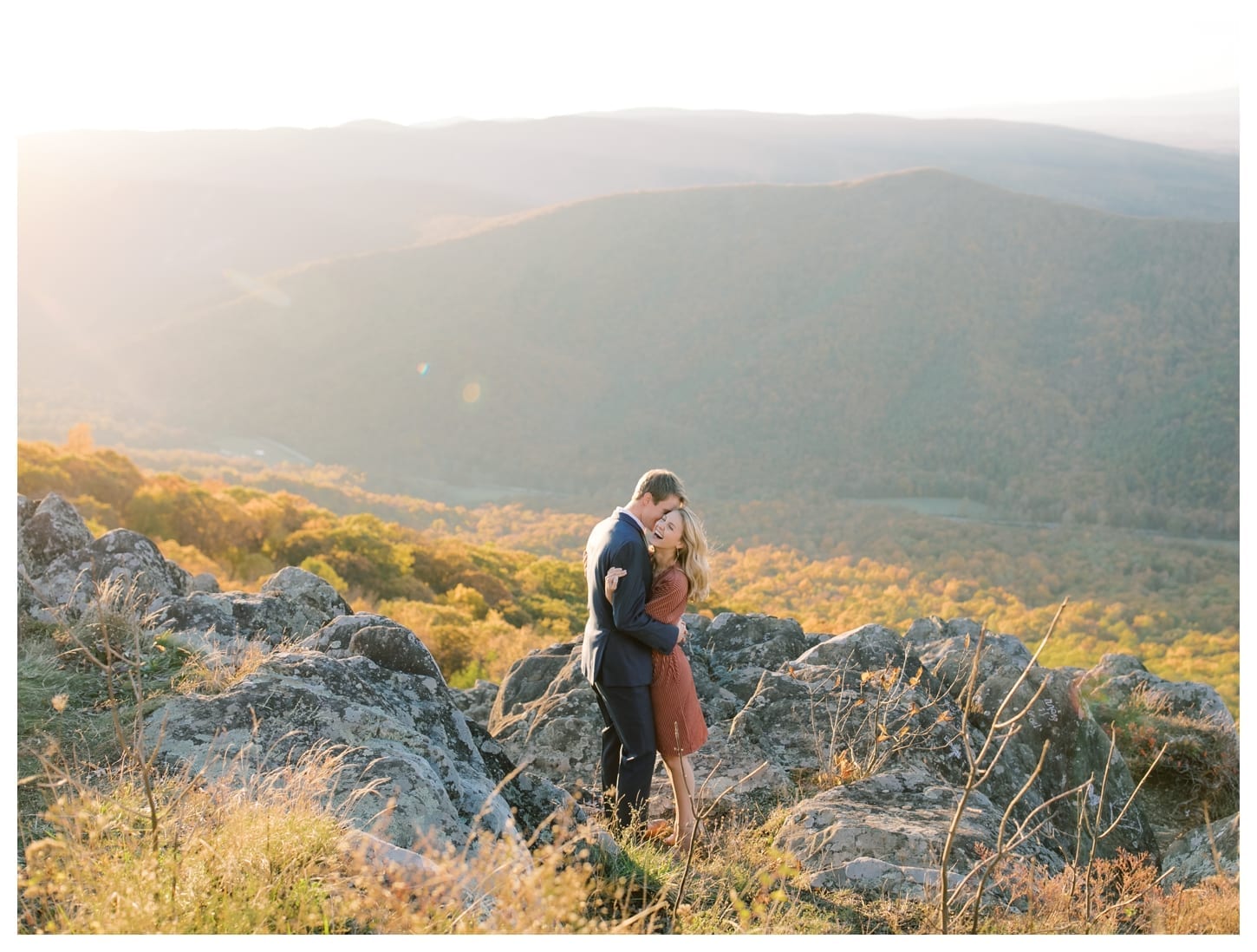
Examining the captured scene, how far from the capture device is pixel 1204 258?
59000 mm

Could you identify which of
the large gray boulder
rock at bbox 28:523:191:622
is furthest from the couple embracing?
rock at bbox 28:523:191:622

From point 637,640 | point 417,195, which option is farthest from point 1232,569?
point 417,195

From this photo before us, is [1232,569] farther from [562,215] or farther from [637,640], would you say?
[562,215]

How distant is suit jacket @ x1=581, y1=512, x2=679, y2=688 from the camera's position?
157 inches

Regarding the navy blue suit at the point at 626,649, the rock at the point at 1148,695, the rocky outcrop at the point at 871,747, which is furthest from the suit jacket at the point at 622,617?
the rock at the point at 1148,695

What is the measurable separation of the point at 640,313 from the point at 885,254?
1752cm

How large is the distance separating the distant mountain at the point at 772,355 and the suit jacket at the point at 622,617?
37.9 m

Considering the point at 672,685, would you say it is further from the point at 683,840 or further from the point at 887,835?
the point at 887,835

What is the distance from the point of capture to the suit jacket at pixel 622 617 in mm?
3980

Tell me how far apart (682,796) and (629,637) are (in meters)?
0.74

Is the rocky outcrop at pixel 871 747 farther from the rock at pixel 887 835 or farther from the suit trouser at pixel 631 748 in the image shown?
the suit trouser at pixel 631 748

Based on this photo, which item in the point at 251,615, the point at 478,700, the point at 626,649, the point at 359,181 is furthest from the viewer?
the point at 359,181

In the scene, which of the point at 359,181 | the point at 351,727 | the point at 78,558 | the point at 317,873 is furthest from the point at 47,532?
the point at 359,181

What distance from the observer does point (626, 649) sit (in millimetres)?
4074
